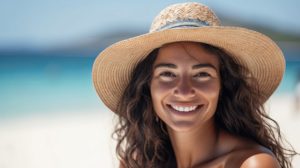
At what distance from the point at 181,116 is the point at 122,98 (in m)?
0.53

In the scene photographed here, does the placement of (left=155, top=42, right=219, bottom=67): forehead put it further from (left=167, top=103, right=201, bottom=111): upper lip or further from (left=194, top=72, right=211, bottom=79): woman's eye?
(left=167, top=103, right=201, bottom=111): upper lip

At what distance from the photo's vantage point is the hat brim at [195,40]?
91.4 inches

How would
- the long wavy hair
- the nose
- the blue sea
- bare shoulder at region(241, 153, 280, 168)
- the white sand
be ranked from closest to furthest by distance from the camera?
bare shoulder at region(241, 153, 280, 168)
the nose
the long wavy hair
the white sand
the blue sea

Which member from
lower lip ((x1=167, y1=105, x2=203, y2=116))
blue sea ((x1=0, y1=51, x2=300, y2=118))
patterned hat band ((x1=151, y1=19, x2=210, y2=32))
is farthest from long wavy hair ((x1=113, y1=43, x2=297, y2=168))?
blue sea ((x1=0, y1=51, x2=300, y2=118))

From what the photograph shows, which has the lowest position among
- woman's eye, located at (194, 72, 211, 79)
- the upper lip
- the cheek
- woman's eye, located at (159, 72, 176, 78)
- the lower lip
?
the lower lip

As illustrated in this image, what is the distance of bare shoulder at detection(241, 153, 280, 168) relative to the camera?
2225 millimetres

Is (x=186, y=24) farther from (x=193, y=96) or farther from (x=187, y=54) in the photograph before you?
(x=193, y=96)

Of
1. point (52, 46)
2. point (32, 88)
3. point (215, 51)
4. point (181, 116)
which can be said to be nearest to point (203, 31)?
point (215, 51)

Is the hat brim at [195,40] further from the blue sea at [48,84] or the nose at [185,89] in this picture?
the blue sea at [48,84]

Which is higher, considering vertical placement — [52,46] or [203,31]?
Result: [52,46]

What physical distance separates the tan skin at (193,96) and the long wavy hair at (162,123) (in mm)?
86

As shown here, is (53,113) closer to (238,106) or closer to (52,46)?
(238,106)

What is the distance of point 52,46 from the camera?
14914mm

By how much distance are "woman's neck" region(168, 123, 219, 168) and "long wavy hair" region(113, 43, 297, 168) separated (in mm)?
97
